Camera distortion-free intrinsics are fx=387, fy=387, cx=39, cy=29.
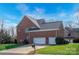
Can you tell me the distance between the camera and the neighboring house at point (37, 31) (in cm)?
488

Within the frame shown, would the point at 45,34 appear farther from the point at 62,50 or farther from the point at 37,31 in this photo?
the point at 62,50

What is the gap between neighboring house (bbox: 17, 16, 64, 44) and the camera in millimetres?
4875

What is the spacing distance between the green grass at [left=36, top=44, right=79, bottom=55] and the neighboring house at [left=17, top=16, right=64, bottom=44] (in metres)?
0.10

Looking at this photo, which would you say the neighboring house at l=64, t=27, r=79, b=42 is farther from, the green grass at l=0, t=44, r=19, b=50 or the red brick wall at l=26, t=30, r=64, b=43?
the green grass at l=0, t=44, r=19, b=50

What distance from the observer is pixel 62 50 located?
4859 millimetres

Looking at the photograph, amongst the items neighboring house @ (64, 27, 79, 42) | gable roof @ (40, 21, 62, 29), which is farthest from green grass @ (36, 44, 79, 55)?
gable roof @ (40, 21, 62, 29)

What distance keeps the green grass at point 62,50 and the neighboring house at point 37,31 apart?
0.10 meters

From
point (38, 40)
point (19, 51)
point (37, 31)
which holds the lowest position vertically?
point (19, 51)

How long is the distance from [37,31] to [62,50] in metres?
0.40

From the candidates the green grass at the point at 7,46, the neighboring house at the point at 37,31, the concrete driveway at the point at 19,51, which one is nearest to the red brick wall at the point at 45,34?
the neighboring house at the point at 37,31

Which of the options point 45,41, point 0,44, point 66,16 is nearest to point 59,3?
point 66,16

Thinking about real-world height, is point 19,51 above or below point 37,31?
below

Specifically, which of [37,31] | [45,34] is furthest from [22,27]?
[45,34]

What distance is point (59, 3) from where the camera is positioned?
4.84 metres
